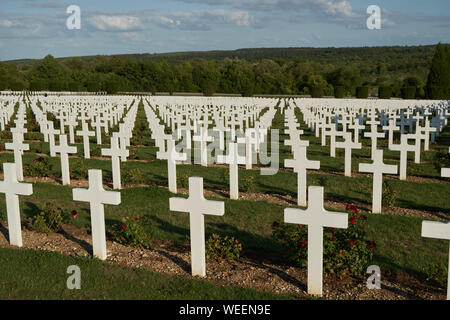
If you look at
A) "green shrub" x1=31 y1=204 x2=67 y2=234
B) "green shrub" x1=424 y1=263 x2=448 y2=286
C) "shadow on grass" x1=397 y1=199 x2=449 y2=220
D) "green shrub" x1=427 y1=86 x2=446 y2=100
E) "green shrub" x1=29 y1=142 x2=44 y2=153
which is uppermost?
"green shrub" x1=427 y1=86 x2=446 y2=100

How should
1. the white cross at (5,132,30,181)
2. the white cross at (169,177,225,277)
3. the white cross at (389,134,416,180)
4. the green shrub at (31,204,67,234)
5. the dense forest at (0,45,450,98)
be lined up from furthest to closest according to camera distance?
the dense forest at (0,45,450,98)
the white cross at (389,134,416,180)
the white cross at (5,132,30,181)
the green shrub at (31,204,67,234)
the white cross at (169,177,225,277)

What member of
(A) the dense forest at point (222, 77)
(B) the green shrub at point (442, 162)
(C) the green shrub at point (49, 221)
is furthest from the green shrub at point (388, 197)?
(A) the dense forest at point (222, 77)

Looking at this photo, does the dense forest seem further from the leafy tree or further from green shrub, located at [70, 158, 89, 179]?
green shrub, located at [70, 158, 89, 179]

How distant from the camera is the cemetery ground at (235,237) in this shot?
5.01 metres

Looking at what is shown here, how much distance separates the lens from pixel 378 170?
7.89 m

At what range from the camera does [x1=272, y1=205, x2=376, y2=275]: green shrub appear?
5.20 metres

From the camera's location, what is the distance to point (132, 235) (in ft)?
20.9

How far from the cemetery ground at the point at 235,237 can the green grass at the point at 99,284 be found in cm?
1

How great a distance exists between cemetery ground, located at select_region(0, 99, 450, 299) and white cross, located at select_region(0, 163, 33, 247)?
22 centimetres

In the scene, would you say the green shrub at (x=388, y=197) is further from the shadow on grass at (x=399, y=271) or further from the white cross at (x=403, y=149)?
the shadow on grass at (x=399, y=271)

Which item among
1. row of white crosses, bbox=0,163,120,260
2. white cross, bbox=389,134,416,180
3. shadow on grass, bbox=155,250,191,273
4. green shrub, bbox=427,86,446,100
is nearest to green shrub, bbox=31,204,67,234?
row of white crosses, bbox=0,163,120,260
